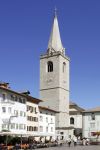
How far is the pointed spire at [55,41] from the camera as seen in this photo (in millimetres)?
115375

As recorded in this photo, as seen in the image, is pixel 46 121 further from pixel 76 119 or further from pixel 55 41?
pixel 55 41

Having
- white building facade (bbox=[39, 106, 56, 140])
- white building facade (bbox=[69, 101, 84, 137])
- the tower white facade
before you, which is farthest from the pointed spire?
white building facade (bbox=[39, 106, 56, 140])

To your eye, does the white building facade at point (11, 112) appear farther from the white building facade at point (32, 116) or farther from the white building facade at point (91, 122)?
the white building facade at point (91, 122)

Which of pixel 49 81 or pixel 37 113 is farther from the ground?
pixel 49 81

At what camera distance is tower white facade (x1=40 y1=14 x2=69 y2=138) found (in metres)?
107

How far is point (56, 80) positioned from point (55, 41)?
1413 cm

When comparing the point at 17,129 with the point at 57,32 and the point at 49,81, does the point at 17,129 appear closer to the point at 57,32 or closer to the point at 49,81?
the point at 49,81

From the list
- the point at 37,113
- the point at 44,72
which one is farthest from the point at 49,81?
the point at 37,113

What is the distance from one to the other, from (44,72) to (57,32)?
14.0m

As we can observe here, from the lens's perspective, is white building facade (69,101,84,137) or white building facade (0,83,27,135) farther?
white building facade (69,101,84,137)

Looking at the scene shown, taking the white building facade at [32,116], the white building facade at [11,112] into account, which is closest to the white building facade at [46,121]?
the white building facade at [32,116]

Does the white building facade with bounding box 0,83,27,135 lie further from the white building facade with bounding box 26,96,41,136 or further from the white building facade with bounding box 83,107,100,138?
the white building facade with bounding box 83,107,100,138

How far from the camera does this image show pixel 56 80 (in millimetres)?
109250

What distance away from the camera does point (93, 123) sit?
107062mm
